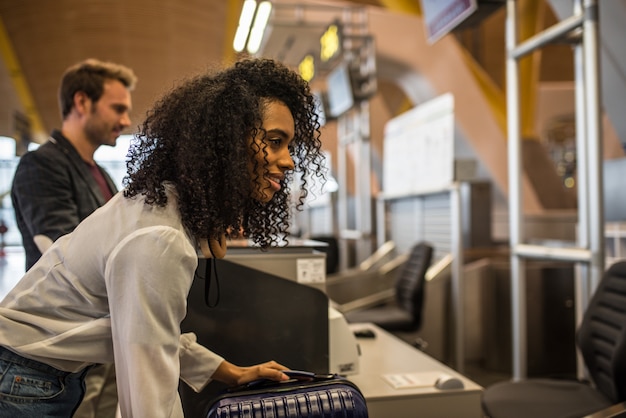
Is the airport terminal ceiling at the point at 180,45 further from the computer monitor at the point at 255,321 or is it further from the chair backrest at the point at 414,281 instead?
the computer monitor at the point at 255,321

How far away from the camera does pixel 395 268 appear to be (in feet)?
17.6

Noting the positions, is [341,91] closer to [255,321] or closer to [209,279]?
[255,321]

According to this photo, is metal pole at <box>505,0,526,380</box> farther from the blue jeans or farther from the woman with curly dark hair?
the blue jeans

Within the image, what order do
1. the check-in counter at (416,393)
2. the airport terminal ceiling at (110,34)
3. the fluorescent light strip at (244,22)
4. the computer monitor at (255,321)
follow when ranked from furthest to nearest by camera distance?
the airport terminal ceiling at (110,34), the fluorescent light strip at (244,22), the check-in counter at (416,393), the computer monitor at (255,321)

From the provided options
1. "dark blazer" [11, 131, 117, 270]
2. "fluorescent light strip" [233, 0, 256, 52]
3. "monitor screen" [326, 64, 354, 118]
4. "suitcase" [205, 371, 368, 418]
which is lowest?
"suitcase" [205, 371, 368, 418]

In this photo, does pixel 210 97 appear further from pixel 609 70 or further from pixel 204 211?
pixel 609 70

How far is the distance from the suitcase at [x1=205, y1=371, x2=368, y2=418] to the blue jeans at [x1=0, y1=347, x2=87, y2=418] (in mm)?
Result: 333

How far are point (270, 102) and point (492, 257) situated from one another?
4.39 metres

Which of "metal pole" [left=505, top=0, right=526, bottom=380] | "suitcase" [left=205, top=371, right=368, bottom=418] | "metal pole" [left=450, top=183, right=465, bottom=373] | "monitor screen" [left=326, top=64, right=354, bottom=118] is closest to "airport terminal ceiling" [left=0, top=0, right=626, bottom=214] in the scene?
"monitor screen" [left=326, top=64, right=354, bottom=118]

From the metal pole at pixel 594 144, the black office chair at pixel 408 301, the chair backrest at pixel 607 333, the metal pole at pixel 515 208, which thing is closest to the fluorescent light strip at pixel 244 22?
the black office chair at pixel 408 301

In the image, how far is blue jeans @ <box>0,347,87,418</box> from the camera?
1.15m

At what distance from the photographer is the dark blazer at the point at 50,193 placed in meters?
1.87

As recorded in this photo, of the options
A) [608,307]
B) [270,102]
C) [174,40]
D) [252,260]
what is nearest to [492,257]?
[608,307]

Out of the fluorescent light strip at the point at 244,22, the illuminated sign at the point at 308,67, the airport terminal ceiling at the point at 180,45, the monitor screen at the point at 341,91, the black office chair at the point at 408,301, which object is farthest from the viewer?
the illuminated sign at the point at 308,67
